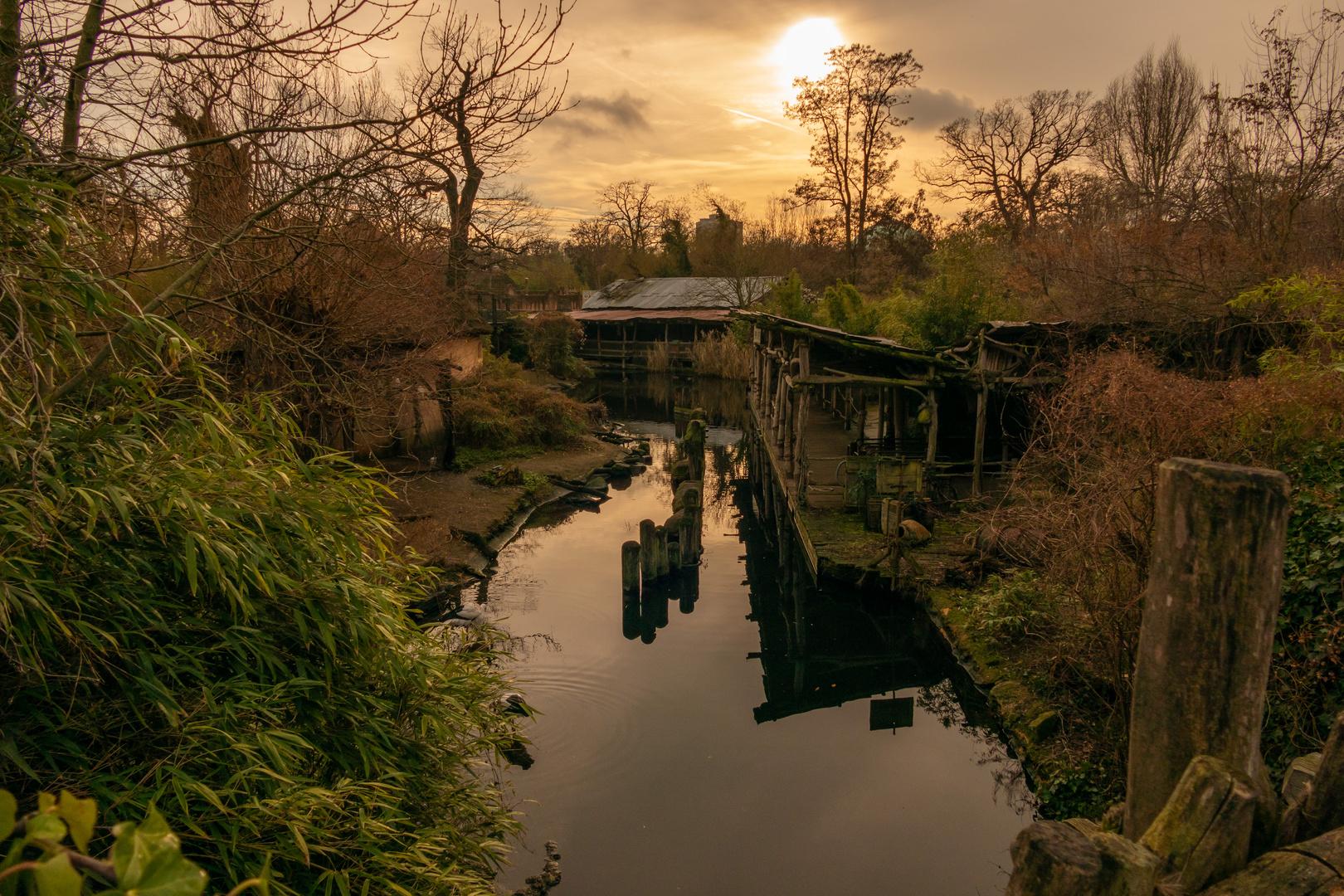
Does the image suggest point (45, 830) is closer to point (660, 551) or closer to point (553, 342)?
point (660, 551)

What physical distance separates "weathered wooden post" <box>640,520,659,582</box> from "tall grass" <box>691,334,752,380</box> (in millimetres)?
23499

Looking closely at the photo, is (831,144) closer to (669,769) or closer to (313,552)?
(669,769)

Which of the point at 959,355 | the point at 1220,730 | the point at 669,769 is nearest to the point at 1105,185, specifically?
the point at 959,355

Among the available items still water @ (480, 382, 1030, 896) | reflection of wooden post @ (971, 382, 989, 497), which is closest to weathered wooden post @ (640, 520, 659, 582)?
still water @ (480, 382, 1030, 896)

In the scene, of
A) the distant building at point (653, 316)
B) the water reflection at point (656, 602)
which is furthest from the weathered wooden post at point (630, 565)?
the distant building at point (653, 316)

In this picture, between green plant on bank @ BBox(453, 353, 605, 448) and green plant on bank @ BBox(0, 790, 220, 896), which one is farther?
green plant on bank @ BBox(453, 353, 605, 448)

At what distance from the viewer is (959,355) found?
44.8ft

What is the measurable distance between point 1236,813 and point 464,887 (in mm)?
3431

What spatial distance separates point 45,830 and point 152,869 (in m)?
0.14

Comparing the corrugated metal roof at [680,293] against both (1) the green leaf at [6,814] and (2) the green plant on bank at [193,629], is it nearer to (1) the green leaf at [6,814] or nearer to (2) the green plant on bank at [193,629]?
(2) the green plant on bank at [193,629]

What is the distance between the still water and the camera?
20.8ft

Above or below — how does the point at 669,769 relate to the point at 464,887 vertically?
below

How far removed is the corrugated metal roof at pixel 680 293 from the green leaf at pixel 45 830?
35.9 m

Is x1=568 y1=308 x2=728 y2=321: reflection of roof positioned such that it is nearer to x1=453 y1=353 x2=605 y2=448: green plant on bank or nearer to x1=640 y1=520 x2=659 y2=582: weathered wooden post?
x1=453 y1=353 x2=605 y2=448: green plant on bank
